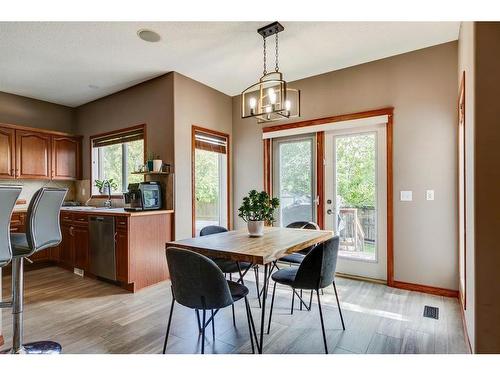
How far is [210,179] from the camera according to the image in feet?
15.0

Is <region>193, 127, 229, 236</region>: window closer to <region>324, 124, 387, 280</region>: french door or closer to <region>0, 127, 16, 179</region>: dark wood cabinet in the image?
<region>324, 124, 387, 280</region>: french door

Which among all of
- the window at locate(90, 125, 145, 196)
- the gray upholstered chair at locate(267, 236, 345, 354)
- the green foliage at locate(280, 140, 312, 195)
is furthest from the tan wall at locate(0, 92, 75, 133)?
the gray upholstered chair at locate(267, 236, 345, 354)

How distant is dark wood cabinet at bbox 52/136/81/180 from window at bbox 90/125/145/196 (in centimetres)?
36

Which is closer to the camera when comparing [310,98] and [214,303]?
[214,303]

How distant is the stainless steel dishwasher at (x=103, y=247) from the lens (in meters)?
3.51

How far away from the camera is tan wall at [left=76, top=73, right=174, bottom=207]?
387 centimetres

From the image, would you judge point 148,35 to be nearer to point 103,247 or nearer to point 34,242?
point 34,242

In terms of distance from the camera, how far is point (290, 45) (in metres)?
3.17

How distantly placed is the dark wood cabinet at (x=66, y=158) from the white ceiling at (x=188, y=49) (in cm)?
101

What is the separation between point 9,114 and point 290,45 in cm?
447

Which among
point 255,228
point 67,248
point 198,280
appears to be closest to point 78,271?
point 67,248

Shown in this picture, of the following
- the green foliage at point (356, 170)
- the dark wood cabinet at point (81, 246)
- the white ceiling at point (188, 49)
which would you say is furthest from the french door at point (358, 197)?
the dark wood cabinet at point (81, 246)
